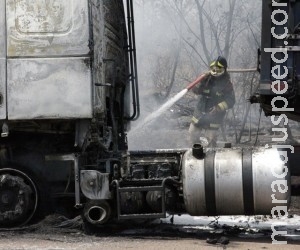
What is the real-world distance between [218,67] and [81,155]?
2.67 m

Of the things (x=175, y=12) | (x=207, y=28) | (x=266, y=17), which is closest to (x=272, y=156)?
(x=266, y=17)

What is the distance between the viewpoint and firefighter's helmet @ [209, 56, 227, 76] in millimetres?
7828

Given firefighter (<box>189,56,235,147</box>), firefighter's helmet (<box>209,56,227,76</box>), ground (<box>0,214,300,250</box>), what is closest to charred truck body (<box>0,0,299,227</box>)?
ground (<box>0,214,300,250</box>)

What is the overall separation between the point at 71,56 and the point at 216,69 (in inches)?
106

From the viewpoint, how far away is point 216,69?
25.9 feet

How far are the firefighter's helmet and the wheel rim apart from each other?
312 centimetres

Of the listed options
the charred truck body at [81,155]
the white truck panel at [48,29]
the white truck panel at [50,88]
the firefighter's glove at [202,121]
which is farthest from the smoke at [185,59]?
the white truck panel at [50,88]

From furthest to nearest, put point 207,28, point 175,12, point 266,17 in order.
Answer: point 207,28
point 175,12
point 266,17

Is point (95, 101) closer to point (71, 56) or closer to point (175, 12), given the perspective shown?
point (71, 56)

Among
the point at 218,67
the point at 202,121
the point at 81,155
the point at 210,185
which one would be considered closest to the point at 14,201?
the point at 81,155

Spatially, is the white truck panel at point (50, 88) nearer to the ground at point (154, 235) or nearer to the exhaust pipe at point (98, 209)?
the exhaust pipe at point (98, 209)

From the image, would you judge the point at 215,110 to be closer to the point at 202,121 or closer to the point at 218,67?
the point at 202,121

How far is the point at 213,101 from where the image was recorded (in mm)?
7918

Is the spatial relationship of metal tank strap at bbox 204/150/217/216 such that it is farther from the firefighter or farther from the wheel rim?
the firefighter
